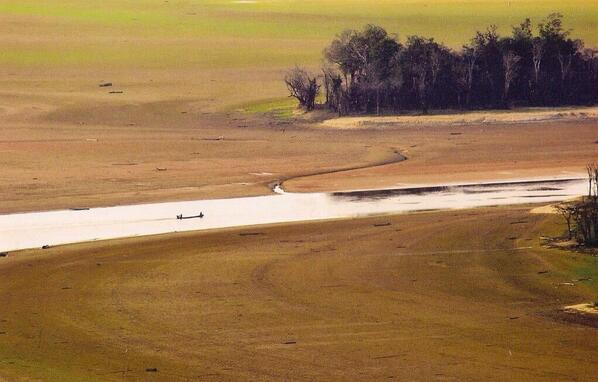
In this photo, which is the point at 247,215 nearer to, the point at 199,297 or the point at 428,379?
the point at 199,297

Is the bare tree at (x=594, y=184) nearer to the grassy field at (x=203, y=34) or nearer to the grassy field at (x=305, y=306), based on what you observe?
the grassy field at (x=305, y=306)

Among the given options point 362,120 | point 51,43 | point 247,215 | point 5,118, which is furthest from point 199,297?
point 51,43

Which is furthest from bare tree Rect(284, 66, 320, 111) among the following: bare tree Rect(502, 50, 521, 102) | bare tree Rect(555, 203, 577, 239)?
bare tree Rect(555, 203, 577, 239)

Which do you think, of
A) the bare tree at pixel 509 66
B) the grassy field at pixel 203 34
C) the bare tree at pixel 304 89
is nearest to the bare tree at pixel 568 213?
the bare tree at pixel 509 66

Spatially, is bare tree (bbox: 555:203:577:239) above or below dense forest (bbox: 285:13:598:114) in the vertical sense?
below

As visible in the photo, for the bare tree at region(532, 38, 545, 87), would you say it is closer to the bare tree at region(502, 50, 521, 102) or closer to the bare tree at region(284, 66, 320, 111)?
the bare tree at region(502, 50, 521, 102)
